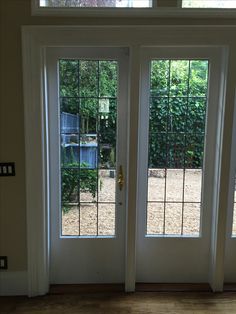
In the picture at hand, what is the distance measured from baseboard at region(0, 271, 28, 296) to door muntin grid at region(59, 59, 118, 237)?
0.51 metres

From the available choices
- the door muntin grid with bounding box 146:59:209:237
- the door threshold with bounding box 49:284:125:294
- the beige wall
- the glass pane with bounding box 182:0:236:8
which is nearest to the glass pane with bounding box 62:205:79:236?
the beige wall

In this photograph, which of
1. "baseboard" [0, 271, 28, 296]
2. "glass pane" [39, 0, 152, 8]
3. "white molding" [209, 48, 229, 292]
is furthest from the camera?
"baseboard" [0, 271, 28, 296]

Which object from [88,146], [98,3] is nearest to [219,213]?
[88,146]

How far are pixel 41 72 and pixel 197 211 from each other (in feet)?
5.99

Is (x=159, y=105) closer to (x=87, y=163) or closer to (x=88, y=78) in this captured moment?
(x=88, y=78)

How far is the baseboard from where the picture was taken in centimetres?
292

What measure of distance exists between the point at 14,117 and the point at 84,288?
1.64 meters

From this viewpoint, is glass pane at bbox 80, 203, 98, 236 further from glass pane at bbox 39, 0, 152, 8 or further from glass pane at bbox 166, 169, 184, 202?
glass pane at bbox 39, 0, 152, 8

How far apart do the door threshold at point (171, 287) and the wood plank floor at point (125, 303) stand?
0.05 m

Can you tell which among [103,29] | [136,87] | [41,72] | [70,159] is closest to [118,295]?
[70,159]

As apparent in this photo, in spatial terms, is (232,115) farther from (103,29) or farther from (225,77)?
(103,29)

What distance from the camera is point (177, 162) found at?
3.00m

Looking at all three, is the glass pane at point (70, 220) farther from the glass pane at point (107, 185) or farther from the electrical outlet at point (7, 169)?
the electrical outlet at point (7, 169)

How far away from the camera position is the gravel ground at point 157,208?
3012mm
